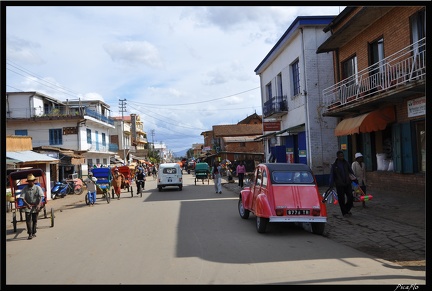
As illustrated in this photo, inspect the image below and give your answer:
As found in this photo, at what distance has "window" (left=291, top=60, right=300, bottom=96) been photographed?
80.2 ft

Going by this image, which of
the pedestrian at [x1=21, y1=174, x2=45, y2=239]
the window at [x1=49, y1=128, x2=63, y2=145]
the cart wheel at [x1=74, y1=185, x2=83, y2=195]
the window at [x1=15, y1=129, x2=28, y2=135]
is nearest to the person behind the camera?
the pedestrian at [x1=21, y1=174, x2=45, y2=239]

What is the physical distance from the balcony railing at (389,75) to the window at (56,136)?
2730cm

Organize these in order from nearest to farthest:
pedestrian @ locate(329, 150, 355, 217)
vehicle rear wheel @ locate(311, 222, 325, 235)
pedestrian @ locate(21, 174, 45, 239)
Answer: vehicle rear wheel @ locate(311, 222, 325, 235) → pedestrian @ locate(21, 174, 45, 239) → pedestrian @ locate(329, 150, 355, 217)

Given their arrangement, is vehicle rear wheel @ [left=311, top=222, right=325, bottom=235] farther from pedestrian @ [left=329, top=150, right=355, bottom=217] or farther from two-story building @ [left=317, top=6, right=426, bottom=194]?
two-story building @ [left=317, top=6, right=426, bottom=194]

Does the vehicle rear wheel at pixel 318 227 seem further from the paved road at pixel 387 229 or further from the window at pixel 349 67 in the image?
the window at pixel 349 67

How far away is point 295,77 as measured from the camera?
985 inches

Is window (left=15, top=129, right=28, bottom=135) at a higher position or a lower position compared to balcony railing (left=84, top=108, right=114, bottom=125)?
lower

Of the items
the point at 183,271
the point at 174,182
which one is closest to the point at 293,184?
the point at 183,271

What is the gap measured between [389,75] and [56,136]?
32.4 m

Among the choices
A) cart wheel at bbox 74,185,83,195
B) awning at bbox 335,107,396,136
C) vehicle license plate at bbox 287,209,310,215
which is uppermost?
awning at bbox 335,107,396,136

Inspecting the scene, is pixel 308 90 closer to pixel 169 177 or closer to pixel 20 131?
pixel 169 177

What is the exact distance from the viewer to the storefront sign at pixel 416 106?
13.5m

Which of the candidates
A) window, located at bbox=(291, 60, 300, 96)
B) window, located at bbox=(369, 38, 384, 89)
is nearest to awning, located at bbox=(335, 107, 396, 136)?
window, located at bbox=(369, 38, 384, 89)

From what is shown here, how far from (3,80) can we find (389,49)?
1411cm
